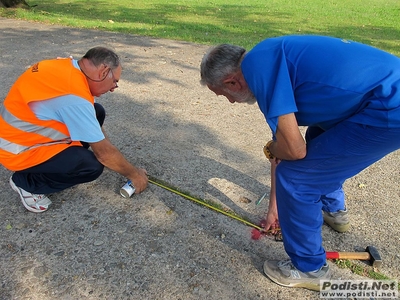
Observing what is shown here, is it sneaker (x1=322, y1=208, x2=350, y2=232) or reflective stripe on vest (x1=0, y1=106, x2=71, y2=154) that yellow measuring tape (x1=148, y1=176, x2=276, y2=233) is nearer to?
sneaker (x1=322, y1=208, x2=350, y2=232)

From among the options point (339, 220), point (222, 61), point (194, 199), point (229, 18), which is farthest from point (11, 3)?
point (339, 220)

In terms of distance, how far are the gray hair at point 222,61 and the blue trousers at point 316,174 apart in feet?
1.90

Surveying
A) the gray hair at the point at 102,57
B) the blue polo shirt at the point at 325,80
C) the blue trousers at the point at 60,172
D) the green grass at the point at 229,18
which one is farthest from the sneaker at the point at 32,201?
the green grass at the point at 229,18

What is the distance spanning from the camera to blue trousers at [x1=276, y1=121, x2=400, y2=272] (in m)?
1.91

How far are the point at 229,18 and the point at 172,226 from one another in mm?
12078

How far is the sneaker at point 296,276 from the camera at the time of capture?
2260mm

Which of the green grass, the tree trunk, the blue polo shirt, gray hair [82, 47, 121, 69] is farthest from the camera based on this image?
the tree trunk

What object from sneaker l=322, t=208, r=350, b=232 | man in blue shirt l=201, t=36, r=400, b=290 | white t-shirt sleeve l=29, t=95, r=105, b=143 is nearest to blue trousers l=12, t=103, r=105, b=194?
white t-shirt sleeve l=29, t=95, r=105, b=143

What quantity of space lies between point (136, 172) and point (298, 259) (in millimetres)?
1350

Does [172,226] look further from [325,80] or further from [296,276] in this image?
[325,80]

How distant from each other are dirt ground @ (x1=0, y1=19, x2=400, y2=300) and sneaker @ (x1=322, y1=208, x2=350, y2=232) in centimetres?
7

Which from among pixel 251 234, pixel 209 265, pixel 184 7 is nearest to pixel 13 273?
pixel 209 265

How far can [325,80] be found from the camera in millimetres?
1826

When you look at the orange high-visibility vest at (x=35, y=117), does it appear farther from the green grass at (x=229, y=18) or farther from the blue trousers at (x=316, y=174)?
the green grass at (x=229, y=18)
